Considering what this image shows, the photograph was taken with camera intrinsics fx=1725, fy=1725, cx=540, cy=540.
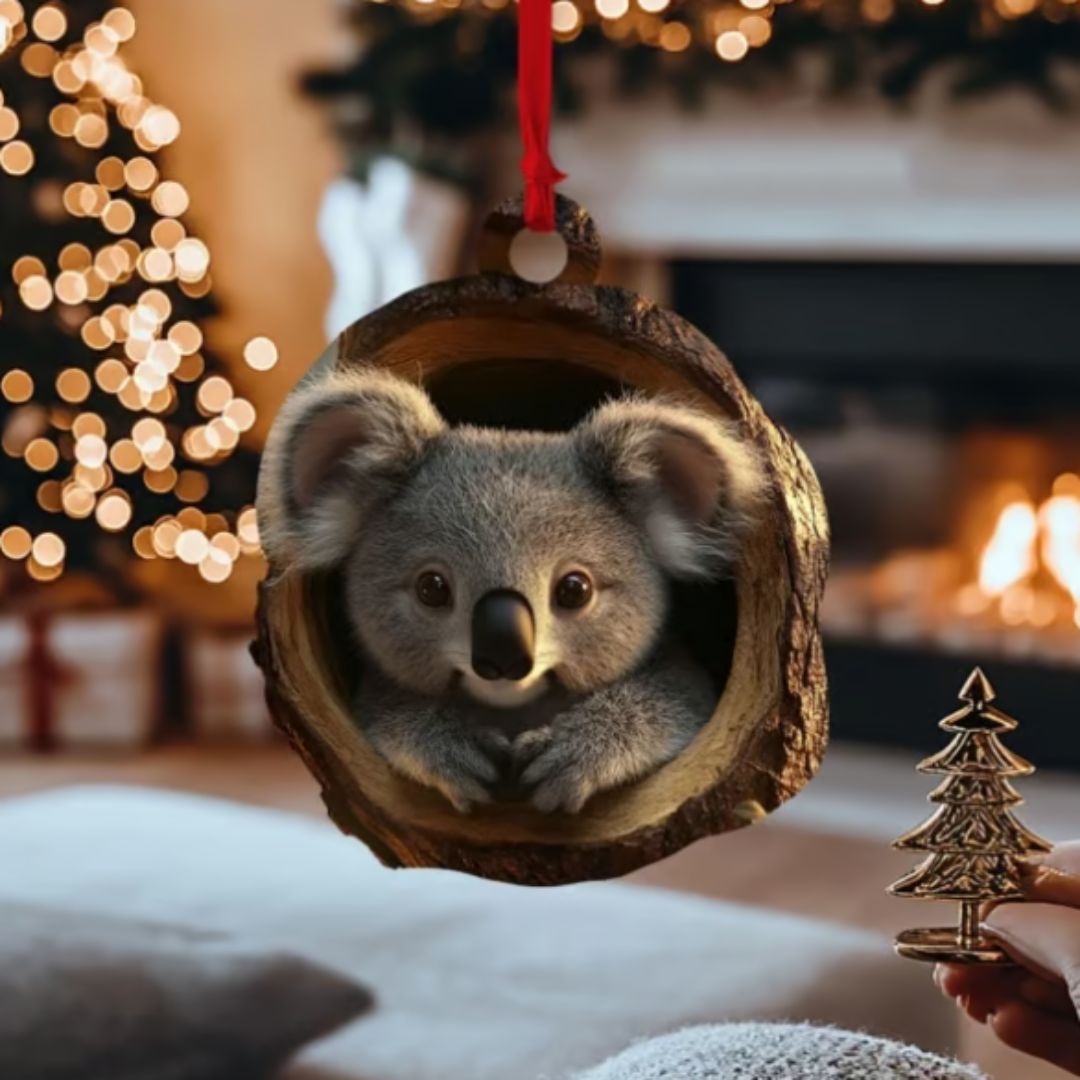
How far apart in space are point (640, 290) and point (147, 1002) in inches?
110

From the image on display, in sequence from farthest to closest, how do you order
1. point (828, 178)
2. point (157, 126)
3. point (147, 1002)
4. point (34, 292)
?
point (157, 126) → point (34, 292) → point (828, 178) → point (147, 1002)

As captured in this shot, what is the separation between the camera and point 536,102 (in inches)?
27.4

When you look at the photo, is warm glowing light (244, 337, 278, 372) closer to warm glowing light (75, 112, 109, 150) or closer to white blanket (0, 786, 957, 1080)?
warm glowing light (75, 112, 109, 150)

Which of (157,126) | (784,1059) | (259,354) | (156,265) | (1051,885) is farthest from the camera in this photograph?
(259,354)

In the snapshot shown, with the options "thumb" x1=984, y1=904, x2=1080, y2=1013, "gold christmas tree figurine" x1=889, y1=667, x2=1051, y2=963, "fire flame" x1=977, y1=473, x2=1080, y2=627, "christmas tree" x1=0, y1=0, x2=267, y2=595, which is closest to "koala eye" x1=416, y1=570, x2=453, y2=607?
"gold christmas tree figurine" x1=889, y1=667, x2=1051, y2=963

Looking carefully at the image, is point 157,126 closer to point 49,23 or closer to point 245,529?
point 49,23

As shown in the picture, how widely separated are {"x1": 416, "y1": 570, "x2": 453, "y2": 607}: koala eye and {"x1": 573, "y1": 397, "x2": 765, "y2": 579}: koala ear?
0.08m

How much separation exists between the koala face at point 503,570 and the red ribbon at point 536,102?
10 centimetres

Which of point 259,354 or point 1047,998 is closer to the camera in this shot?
point 1047,998

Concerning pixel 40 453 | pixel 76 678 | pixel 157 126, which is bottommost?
pixel 76 678

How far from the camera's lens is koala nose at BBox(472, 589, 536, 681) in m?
0.65

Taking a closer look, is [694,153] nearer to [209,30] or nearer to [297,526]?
[209,30]

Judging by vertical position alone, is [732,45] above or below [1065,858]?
above

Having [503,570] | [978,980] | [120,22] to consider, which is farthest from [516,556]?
[120,22]
